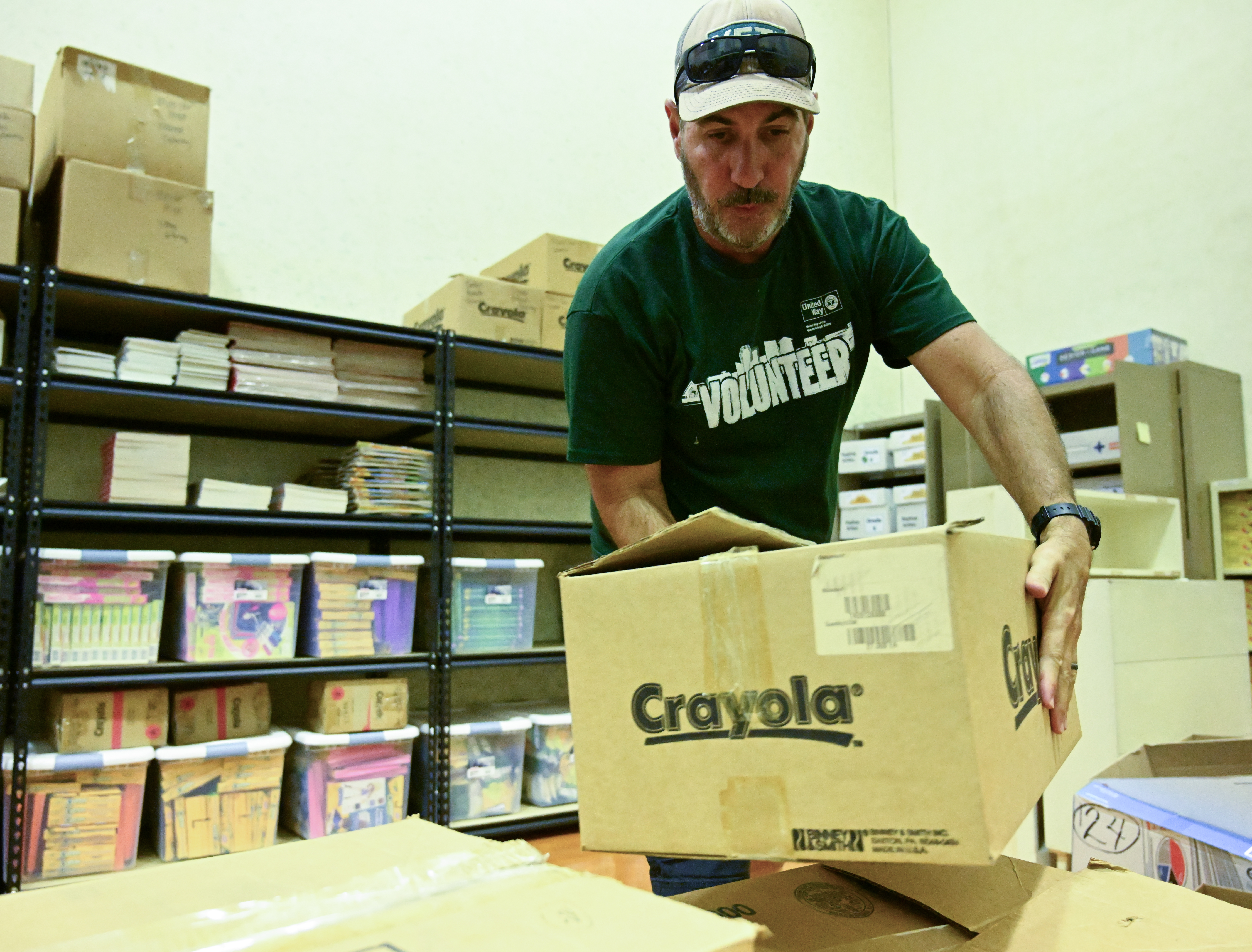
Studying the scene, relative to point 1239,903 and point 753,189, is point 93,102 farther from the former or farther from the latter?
point 1239,903

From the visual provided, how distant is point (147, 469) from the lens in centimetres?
253

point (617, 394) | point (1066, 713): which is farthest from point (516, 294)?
point (1066, 713)

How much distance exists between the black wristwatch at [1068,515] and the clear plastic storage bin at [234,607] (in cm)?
222

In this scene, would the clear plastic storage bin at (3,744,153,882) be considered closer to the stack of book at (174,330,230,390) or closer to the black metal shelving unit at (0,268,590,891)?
the black metal shelving unit at (0,268,590,891)

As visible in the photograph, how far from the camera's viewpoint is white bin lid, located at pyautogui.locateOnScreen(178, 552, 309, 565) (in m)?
2.50

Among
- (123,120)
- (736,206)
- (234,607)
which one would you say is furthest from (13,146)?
(736,206)

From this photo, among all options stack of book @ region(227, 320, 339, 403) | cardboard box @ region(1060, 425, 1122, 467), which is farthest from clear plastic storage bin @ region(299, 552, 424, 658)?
cardboard box @ region(1060, 425, 1122, 467)

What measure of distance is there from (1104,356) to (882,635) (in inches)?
140

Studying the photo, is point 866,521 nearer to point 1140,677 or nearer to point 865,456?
point 865,456

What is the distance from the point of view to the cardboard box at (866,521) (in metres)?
4.24

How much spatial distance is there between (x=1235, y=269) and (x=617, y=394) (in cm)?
380

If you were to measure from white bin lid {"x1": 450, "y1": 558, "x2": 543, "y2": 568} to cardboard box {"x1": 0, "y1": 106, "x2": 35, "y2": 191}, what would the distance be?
1605 mm

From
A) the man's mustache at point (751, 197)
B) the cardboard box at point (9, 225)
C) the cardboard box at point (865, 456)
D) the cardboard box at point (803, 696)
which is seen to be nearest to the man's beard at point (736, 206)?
the man's mustache at point (751, 197)

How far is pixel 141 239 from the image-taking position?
246 centimetres
